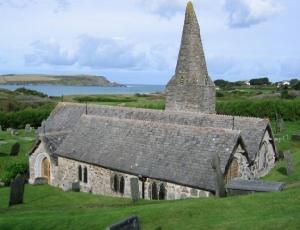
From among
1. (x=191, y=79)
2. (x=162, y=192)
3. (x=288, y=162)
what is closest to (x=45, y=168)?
(x=162, y=192)

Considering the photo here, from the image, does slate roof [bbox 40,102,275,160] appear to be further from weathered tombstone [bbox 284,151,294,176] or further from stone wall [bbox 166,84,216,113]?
weathered tombstone [bbox 284,151,294,176]

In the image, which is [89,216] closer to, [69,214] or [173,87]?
[69,214]

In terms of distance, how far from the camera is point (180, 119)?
3198cm

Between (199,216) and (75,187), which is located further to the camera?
(75,187)

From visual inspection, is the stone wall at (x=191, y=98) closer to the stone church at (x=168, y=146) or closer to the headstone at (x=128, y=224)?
the stone church at (x=168, y=146)

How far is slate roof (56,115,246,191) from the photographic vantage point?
928 inches

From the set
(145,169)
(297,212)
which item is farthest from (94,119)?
(297,212)

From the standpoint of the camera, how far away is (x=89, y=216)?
1634cm

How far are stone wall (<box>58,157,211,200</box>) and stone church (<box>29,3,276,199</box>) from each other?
3cm

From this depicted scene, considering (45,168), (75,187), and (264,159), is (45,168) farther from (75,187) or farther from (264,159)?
(264,159)

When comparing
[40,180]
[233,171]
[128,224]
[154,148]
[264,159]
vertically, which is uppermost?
[128,224]

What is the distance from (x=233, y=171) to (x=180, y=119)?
8571mm

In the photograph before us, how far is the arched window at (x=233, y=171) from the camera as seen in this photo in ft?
77.5

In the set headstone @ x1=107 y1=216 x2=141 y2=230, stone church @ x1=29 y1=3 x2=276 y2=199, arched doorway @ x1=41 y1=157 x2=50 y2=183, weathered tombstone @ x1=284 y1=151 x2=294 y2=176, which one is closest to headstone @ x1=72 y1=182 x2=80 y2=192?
stone church @ x1=29 y1=3 x2=276 y2=199
